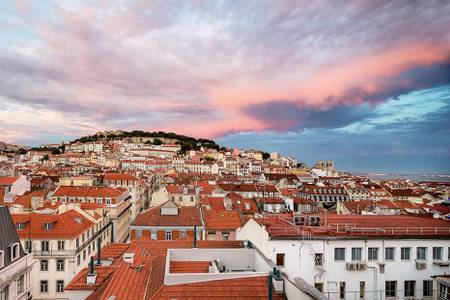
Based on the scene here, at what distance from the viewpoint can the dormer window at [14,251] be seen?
21.9 meters

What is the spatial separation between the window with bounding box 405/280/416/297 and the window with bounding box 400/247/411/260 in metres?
1.30

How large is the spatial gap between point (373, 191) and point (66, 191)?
8171cm

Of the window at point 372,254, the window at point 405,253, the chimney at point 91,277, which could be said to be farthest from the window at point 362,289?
the chimney at point 91,277

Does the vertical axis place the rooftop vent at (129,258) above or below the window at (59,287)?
above

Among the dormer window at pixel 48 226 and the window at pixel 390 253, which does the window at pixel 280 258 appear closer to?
the window at pixel 390 253

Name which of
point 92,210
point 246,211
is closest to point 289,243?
point 92,210

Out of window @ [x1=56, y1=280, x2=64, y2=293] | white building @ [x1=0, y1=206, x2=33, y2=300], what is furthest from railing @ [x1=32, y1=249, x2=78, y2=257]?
white building @ [x1=0, y1=206, x2=33, y2=300]

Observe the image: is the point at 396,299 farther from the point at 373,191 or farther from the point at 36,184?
the point at 373,191

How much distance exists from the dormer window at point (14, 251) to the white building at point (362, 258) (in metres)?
14.9

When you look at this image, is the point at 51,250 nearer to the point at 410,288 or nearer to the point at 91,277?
the point at 91,277

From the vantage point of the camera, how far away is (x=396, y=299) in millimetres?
20438

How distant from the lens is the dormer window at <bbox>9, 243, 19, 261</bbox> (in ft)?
72.0

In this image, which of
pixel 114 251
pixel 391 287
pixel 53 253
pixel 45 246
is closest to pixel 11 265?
pixel 114 251

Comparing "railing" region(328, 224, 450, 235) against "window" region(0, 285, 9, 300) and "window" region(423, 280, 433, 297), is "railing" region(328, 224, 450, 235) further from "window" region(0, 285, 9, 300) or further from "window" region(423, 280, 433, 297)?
"window" region(0, 285, 9, 300)
